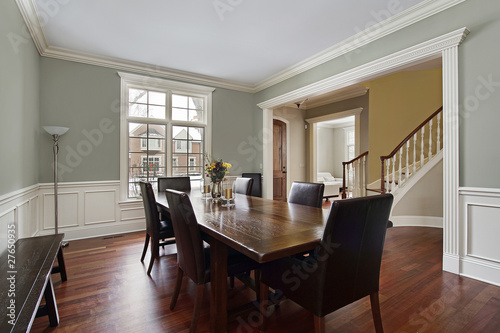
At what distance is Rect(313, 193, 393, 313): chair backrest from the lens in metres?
1.22

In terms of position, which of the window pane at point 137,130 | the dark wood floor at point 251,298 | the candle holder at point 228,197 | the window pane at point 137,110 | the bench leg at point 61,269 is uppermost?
the window pane at point 137,110

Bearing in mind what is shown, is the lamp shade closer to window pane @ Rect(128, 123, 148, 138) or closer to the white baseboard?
window pane @ Rect(128, 123, 148, 138)

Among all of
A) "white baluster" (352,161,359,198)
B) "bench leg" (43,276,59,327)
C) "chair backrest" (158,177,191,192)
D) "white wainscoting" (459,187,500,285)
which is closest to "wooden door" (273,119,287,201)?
"white baluster" (352,161,359,198)

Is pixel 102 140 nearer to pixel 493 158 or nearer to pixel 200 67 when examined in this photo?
pixel 200 67

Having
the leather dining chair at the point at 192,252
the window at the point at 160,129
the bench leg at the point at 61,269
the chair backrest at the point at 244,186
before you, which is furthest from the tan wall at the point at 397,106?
the bench leg at the point at 61,269

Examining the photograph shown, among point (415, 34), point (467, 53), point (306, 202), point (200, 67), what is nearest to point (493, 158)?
point (467, 53)

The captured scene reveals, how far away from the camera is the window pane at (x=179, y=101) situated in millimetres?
4734

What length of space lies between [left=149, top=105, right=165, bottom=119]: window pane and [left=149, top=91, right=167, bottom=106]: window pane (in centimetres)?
7

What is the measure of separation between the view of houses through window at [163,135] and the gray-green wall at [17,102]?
129cm

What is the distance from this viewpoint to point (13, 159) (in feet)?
7.95

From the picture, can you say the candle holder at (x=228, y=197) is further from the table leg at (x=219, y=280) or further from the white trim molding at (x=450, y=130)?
the white trim molding at (x=450, y=130)

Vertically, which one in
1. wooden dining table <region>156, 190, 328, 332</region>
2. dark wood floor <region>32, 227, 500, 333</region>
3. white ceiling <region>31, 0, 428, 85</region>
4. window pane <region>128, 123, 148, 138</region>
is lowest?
dark wood floor <region>32, 227, 500, 333</region>

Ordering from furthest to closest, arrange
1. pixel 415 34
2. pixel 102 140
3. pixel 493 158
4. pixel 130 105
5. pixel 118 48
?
pixel 130 105 < pixel 102 140 < pixel 118 48 < pixel 415 34 < pixel 493 158

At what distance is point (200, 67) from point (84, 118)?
2.04 m
